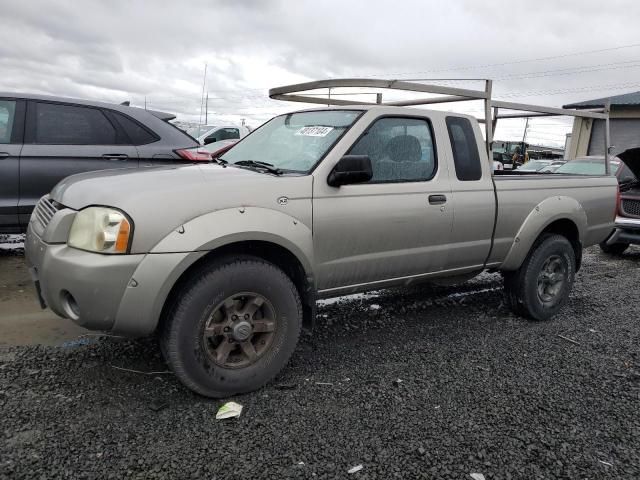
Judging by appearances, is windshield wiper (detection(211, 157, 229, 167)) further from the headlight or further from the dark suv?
the dark suv

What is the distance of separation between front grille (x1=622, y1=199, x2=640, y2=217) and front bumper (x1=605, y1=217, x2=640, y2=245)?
0.14 metres

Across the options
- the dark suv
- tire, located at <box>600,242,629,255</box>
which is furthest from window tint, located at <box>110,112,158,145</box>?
tire, located at <box>600,242,629,255</box>

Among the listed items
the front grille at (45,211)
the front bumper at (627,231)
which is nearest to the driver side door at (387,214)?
the front grille at (45,211)

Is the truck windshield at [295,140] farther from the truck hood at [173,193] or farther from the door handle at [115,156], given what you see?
the door handle at [115,156]

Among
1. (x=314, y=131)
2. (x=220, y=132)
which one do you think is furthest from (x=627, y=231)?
(x=220, y=132)

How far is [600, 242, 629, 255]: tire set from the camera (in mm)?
8445

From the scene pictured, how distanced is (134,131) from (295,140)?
8.73ft

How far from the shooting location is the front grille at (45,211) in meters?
2.99

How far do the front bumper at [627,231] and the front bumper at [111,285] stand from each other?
736 cm

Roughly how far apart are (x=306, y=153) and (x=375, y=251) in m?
0.81

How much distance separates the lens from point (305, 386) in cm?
324

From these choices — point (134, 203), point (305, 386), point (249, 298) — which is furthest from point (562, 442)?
point (134, 203)

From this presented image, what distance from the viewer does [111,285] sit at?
260cm

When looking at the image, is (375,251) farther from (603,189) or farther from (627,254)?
(627,254)
